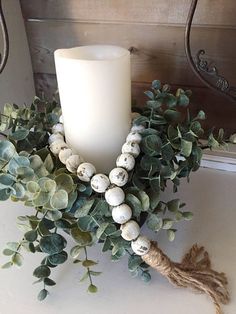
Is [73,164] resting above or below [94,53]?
below

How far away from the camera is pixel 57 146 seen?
1.63ft

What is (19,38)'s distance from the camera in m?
0.79

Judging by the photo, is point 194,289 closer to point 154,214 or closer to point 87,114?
point 154,214

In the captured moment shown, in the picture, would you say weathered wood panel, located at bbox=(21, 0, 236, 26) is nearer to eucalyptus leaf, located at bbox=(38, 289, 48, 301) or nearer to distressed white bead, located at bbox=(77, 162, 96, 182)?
distressed white bead, located at bbox=(77, 162, 96, 182)

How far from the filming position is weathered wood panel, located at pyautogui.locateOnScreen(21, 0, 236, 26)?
655 mm

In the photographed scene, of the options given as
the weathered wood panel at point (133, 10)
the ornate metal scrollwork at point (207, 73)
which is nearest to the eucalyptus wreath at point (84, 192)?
the ornate metal scrollwork at point (207, 73)

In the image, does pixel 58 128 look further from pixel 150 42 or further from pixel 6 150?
pixel 150 42

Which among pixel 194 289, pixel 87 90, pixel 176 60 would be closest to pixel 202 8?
pixel 176 60

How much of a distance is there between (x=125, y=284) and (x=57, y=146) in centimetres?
21

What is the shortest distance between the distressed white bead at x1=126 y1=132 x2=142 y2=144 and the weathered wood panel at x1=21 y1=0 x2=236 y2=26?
315mm

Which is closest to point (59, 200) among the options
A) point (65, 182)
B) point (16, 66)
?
point (65, 182)

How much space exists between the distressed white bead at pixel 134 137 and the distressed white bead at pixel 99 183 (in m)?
0.07

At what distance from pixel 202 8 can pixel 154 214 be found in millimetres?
413

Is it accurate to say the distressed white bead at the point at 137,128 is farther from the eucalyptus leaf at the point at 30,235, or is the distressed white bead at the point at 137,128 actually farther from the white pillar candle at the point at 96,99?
the eucalyptus leaf at the point at 30,235
